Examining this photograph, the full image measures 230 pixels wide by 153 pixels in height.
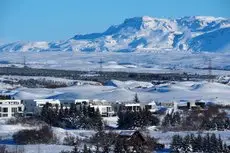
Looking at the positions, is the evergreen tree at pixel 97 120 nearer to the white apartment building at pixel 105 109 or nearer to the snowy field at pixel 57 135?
the snowy field at pixel 57 135

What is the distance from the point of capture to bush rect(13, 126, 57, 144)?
1656 cm

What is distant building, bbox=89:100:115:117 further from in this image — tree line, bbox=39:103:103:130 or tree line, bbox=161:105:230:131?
tree line, bbox=161:105:230:131

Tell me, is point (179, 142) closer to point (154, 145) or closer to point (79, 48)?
point (154, 145)

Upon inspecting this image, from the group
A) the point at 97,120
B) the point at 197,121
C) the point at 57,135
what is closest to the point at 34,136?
the point at 57,135

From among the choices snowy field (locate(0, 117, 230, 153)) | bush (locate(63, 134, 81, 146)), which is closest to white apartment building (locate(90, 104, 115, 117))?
snowy field (locate(0, 117, 230, 153))

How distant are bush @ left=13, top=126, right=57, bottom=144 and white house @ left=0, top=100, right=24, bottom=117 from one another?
8295 mm

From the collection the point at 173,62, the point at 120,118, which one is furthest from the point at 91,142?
the point at 173,62

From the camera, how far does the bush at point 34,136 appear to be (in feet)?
54.3

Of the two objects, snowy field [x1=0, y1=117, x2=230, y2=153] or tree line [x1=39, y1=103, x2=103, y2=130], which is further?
tree line [x1=39, y1=103, x2=103, y2=130]

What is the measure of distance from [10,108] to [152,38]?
14125 cm

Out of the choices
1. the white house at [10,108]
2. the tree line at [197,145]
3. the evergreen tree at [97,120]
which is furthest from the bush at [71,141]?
the white house at [10,108]

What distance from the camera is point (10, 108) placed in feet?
83.7

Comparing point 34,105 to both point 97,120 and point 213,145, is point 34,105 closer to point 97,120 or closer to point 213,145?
point 97,120

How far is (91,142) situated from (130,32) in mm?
157972
